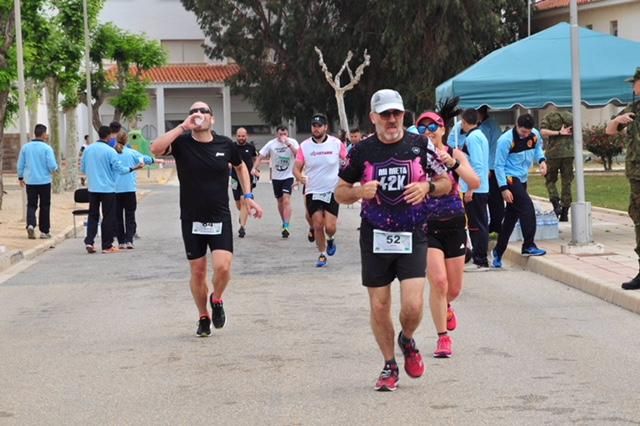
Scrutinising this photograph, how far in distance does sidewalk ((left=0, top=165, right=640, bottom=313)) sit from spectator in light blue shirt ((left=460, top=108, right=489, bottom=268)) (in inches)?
29.2

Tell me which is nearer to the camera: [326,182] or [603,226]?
[326,182]

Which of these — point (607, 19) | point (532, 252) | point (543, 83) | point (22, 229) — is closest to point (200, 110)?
point (532, 252)

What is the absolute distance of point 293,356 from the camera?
31.3 feet

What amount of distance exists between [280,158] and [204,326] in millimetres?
9833

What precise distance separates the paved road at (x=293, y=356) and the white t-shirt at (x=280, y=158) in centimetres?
471

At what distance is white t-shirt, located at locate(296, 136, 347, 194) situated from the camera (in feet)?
52.9

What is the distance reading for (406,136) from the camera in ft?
26.4

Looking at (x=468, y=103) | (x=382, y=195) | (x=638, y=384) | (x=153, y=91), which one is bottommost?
(x=638, y=384)

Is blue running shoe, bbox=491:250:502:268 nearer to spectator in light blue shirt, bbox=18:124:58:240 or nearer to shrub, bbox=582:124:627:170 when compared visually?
spectator in light blue shirt, bbox=18:124:58:240

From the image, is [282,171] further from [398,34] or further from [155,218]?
[398,34]

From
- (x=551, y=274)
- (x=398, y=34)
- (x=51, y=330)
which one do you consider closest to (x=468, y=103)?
(x=551, y=274)

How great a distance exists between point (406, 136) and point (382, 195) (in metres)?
0.42

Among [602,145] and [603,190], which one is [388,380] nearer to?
[603,190]

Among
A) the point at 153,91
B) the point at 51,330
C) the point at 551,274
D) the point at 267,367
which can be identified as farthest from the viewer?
the point at 153,91
